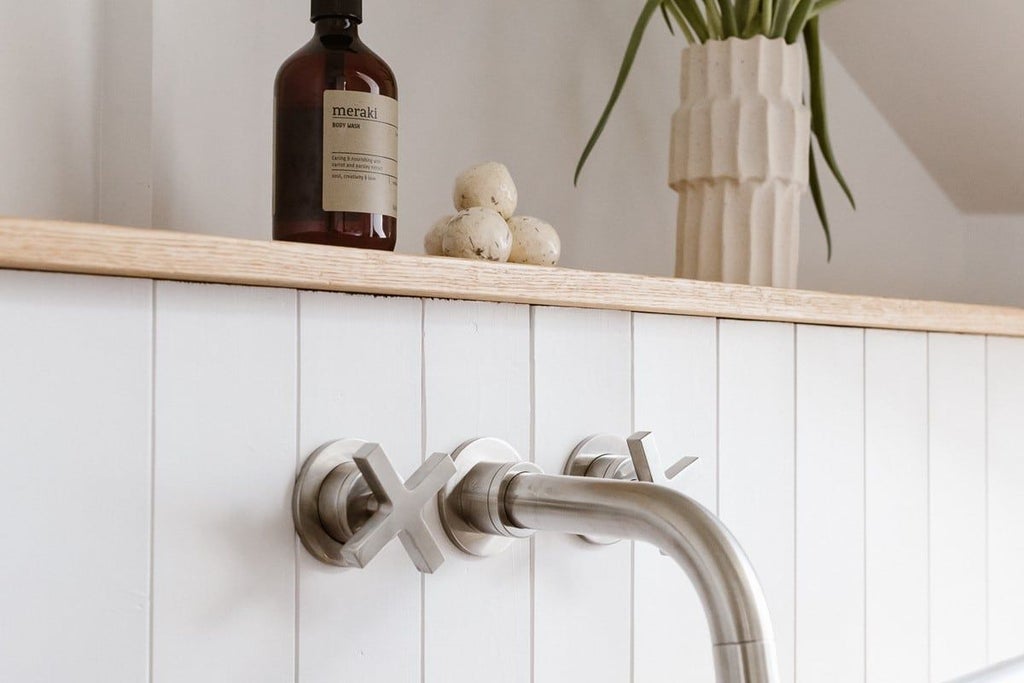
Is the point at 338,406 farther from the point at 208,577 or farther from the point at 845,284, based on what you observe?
the point at 845,284

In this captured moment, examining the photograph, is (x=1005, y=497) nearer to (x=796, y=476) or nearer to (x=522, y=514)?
(x=796, y=476)

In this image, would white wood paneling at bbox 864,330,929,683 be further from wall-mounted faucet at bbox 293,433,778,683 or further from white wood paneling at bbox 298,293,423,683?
white wood paneling at bbox 298,293,423,683

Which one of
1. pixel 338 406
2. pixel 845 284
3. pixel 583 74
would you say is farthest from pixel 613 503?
pixel 845 284

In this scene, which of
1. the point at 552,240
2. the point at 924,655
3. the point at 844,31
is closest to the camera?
the point at 552,240

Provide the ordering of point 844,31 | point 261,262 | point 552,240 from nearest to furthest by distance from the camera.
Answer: point 261,262
point 552,240
point 844,31

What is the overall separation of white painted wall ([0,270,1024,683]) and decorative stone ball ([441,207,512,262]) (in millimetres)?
34

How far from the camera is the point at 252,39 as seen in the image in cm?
78

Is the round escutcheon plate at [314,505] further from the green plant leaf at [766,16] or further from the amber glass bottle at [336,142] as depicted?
the green plant leaf at [766,16]

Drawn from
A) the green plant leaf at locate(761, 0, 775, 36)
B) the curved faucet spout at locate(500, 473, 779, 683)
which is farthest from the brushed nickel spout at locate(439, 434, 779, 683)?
the green plant leaf at locate(761, 0, 775, 36)

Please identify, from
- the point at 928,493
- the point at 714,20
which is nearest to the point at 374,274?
the point at 714,20

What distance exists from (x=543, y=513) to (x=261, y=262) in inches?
8.1

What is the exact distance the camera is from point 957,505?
97 centimetres

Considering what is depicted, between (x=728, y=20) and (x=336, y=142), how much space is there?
1.46 feet

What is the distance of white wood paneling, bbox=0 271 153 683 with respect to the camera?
17.6 inches
